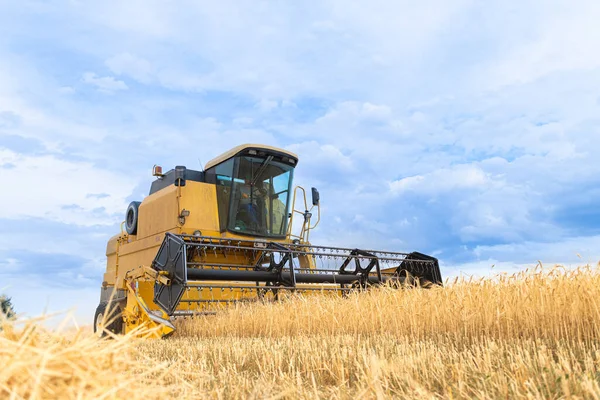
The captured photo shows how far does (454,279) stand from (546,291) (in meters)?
1.38

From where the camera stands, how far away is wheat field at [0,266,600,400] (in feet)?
4.36

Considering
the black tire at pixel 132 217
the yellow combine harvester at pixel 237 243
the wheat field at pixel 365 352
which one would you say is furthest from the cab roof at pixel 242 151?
the wheat field at pixel 365 352

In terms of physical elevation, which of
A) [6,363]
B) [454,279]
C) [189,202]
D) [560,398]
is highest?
[189,202]

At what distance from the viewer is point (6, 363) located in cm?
126

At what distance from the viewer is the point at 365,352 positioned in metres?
3.07

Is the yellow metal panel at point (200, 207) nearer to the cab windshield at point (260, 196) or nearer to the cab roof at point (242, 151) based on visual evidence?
the cab windshield at point (260, 196)

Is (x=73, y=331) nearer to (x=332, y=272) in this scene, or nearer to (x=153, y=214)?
(x=332, y=272)

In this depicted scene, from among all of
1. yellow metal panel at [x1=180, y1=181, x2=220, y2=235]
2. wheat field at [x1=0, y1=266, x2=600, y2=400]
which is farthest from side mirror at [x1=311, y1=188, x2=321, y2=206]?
wheat field at [x1=0, y1=266, x2=600, y2=400]

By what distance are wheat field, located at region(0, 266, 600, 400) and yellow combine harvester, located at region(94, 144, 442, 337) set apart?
45.4 inches

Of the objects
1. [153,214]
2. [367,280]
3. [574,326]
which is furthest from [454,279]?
[153,214]

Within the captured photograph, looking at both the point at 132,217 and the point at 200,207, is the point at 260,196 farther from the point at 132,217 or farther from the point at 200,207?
the point at 132,217

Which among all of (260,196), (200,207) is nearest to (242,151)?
(260,196)

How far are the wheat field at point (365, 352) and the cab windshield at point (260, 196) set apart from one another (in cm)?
290

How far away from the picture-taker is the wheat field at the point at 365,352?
4.36ft
